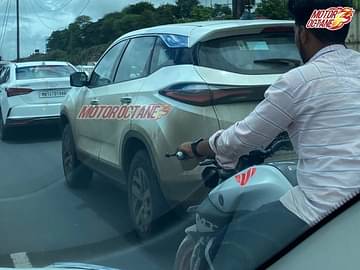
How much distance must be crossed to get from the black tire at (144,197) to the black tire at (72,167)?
1370 millimetres

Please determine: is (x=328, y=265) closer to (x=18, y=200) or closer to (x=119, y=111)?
(x=119, y=111)

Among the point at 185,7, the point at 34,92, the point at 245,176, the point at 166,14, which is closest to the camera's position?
the point at 245,176

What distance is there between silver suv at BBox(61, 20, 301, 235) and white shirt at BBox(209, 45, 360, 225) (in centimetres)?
171

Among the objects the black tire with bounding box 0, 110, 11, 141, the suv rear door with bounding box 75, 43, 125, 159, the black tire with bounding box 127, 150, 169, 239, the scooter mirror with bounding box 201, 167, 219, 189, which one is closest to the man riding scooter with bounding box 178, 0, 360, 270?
the scooter mirror with bounding box 201, 167, 219, 189

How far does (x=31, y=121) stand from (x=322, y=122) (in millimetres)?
5743

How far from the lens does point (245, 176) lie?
2.91 metres

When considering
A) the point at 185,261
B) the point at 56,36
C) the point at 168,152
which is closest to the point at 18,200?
the point at 56,36

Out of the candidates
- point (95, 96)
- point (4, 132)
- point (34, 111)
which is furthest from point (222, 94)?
point (4, 132)

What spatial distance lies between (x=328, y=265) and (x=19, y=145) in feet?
21.8

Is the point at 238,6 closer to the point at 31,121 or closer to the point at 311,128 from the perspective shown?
the point at 31,121

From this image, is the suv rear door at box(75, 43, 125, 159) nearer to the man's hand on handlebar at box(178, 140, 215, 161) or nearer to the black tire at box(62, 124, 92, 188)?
the black tire at box(62, 124, 92, 188)

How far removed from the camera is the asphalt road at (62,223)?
A: 4852 mm

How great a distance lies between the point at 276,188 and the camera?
288cm

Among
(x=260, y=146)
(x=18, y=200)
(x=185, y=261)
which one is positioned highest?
(x=260, y=146)
